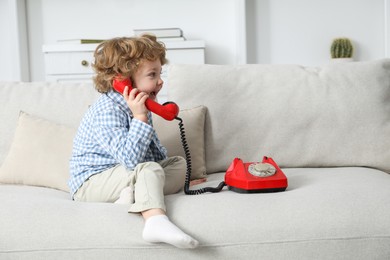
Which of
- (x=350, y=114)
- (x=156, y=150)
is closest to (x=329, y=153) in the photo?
(x=350, y=114)

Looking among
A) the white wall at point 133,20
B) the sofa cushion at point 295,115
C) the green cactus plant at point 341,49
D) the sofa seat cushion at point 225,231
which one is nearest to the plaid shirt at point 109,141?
the sofa seat cushion at point 225,231

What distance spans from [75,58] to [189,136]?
1.72m

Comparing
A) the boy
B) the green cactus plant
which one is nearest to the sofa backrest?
the boy

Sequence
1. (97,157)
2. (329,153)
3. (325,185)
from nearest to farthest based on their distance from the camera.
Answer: (325,185) < (97,157) < (329,153)

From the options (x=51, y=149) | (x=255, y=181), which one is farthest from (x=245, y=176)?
(x=51, y=149)

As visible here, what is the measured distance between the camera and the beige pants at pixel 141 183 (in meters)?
1.43

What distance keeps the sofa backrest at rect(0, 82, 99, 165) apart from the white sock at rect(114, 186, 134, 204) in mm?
638

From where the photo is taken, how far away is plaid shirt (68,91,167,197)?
5.29 feet

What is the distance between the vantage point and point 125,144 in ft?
5.31

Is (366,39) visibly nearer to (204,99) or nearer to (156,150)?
(204,99)

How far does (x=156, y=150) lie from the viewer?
1.85 m

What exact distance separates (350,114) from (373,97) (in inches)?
4.6

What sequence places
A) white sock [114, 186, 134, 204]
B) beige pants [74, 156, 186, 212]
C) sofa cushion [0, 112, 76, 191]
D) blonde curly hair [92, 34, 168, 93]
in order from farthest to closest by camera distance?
sofa cushion [0, 112, 76, 191] → blonde curly hair [92, 34, 168, 93] → white sock [114, 186, 134, 204] → beige pants [74, 156, 186, 212]

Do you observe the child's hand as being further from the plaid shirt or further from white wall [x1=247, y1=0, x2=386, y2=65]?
white wall [x1=247, y1=0, x2=386, y2=65]
